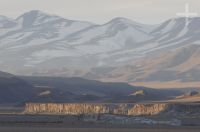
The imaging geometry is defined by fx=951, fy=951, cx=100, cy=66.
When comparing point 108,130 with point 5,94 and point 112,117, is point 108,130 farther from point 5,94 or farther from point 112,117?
point 5,94

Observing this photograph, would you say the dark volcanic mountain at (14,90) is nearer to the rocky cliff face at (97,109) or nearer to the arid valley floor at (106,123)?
the rocky cliff face at (97,109)

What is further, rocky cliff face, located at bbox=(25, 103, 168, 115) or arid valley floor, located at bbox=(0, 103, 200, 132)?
rocky cliff face, located at bbox=(25, 103, 168, 115)

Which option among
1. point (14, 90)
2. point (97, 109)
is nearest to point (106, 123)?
point (97, 109)

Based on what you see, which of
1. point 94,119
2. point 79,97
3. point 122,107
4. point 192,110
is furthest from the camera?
point 79,97

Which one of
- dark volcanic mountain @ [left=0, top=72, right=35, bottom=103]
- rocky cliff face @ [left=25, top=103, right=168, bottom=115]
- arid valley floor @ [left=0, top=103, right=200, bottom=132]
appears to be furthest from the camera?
dark volcanic mountain @ [left=0, top=72, right=35, bottom=103]

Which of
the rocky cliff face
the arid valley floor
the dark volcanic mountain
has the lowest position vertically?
the arid valley floor

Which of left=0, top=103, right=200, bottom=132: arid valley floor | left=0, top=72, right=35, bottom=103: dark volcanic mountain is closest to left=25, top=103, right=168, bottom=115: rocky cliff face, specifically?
left=0, top=103, right=200, bottom=132: arid valley floor

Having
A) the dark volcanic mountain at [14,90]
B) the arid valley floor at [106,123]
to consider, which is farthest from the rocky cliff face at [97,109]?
the dark volcanic mountain at [14,90]

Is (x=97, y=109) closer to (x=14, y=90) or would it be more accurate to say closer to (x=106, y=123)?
(x=106, y=123)

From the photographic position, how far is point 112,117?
279 feet

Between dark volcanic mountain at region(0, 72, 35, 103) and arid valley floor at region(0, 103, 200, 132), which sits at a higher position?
dark volcanic mountain at region(0, 72, 35, 103)

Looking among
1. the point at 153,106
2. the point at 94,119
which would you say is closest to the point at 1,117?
the point at 94,119

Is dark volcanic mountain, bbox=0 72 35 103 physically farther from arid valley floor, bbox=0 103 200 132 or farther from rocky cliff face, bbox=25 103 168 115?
arid valley floor, bbox=0 103 200 132

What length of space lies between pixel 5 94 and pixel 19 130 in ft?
293
